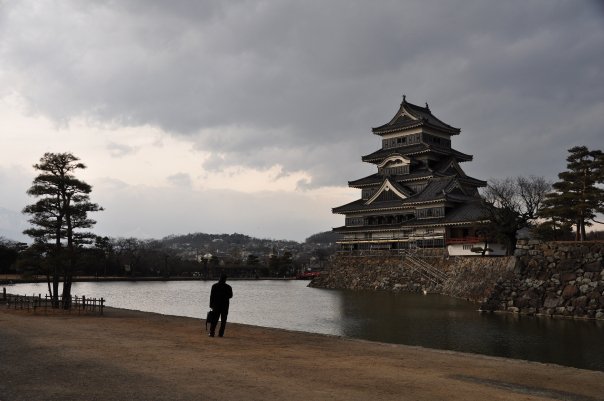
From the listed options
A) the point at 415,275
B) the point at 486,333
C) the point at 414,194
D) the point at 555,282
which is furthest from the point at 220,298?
the point at 414,194

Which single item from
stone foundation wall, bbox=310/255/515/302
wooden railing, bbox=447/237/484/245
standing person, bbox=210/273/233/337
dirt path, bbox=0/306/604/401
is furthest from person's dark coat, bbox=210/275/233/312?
wooden railing, bbox=447/237/484/245

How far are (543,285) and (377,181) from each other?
129ft

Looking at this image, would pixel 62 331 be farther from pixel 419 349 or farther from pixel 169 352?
pixel 419 349

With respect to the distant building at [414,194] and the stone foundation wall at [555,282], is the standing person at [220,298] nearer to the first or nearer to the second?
the stone foundation wall at [555,282]

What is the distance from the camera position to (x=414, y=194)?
60.9 meters

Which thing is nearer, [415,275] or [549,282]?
[549,282]

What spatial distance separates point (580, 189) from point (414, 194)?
84.1ft

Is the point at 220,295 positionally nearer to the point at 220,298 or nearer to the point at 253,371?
the point at 220,298

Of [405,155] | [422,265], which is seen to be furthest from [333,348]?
[405,155]

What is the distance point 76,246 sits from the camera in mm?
27422


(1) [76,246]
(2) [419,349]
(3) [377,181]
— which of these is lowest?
(2) [419,349]

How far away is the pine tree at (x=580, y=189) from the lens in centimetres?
3531

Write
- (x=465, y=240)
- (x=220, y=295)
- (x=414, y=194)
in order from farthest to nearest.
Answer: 1. (x=414, y=194)
2. (x=465, y=240)
3. (x=220, y=295)

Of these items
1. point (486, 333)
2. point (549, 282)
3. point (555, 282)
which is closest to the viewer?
point (486, 333)
